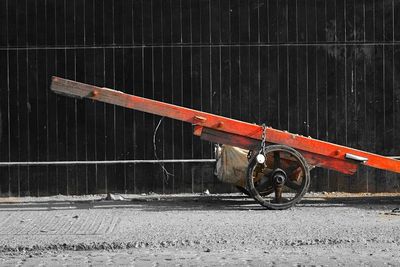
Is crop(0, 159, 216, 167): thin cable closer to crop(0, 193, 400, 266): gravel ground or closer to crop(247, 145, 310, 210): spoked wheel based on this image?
crop(0, 193, 400, 266): gravel ground

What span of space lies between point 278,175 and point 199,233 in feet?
8.20

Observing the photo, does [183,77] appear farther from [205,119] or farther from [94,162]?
[205,119]

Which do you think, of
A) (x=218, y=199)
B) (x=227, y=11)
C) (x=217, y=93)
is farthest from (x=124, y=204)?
(x=227, y=11)

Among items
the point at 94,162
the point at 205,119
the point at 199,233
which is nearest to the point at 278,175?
the point at 205,119

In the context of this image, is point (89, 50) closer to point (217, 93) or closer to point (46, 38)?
point (46, 38)

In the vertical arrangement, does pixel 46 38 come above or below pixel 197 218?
above

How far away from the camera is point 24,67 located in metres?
14.9

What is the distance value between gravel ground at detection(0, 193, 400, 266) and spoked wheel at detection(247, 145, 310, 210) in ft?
0.68

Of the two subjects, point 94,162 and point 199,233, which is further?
point 94,162

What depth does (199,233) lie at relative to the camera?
413 inches

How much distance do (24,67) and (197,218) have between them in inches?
189

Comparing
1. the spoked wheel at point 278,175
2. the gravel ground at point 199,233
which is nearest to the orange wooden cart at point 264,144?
the spoked wheel at point 278,175

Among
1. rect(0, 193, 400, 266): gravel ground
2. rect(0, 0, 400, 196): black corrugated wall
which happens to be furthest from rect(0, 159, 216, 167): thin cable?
rect(0, 193, 400, 266): gravel ground

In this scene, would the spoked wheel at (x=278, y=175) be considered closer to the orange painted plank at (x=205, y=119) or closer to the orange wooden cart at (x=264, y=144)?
the orange wooden cart at (x=264, y=144)
